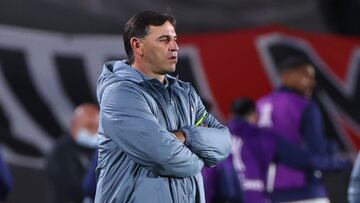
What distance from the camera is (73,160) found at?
7027 mm

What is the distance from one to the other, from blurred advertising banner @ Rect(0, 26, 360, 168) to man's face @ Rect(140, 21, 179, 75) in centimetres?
443

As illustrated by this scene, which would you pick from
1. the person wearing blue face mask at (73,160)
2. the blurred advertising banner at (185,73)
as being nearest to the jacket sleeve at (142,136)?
the person wearing blue face mask at (73,160)

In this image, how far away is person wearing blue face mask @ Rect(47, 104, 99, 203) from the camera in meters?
6.98

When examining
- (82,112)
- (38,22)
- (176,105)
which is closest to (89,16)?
(38,22)

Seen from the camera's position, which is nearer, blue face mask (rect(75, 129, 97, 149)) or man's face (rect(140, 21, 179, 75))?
man's face (rect(140, 21, 179, 75))

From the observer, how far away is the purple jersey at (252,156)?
6359mm

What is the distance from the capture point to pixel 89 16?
8.35 m

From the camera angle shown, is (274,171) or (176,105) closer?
(176,105)

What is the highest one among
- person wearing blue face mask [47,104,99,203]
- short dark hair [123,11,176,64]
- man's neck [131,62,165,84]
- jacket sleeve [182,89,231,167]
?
short dark hair [123,11,176,64]

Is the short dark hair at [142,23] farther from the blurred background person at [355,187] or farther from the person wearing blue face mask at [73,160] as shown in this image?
the person wearing blue face mask at [73,160]

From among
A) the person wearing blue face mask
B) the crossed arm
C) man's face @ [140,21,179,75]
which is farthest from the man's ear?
the person wearing blue face mask

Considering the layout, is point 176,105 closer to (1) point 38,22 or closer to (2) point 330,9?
(1) point 38,22

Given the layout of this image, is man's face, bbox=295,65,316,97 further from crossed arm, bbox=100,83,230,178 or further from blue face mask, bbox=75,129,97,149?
crossed arm, bbox=100,83,230,178

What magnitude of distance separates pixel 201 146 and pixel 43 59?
4.66m
